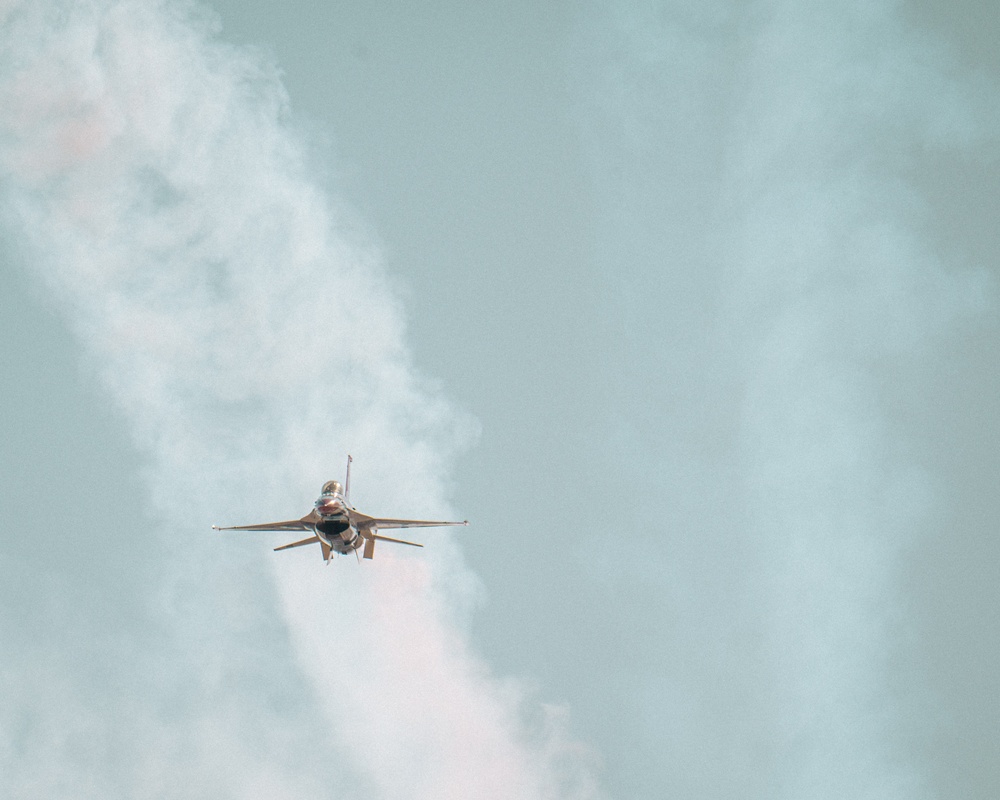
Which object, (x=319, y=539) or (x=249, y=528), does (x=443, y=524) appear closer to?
(x=319, y=539)

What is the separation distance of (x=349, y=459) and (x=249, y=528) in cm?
1644

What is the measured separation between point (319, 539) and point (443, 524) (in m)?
13.2

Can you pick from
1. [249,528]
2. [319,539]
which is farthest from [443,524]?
[249,528]

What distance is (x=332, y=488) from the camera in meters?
125

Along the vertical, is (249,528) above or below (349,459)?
below

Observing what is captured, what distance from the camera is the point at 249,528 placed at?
12875cm

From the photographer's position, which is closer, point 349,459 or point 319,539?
point 319,539

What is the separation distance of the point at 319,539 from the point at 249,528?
811cm

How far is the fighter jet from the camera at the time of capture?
407 ft

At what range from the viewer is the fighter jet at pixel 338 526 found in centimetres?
12394

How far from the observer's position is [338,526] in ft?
409

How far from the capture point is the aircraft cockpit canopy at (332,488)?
4921 inches

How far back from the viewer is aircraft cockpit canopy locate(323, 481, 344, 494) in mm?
125000

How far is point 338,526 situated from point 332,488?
4.03 meters
